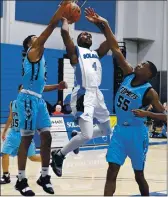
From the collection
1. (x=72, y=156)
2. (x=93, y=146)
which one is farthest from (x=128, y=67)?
(x=93, y=146)

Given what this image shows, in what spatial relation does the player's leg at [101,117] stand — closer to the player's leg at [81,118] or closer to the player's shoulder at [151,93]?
the player's leg at [81,118]

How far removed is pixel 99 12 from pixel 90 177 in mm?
12832

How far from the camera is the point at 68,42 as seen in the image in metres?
6.12

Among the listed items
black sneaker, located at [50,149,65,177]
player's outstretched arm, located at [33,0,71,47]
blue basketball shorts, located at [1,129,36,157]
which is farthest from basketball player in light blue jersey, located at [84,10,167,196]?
blue basketball shorts, located at [1,129,36,157]

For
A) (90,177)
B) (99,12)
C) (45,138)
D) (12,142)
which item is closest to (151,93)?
(45,138)

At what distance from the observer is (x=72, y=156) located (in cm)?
1357

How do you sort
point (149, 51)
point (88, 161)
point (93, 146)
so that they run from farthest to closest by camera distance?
point (149, 51)
point (93, 146)
point (88, 161)

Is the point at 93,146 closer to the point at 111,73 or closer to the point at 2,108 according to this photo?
the point at 2,108

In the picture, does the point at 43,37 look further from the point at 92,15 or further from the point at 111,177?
the point at 111,177

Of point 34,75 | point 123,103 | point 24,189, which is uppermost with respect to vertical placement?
point 34,75

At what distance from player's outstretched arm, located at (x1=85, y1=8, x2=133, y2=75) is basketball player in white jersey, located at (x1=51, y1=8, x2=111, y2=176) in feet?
1.17

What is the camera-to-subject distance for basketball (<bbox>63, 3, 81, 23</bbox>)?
5.86 meters

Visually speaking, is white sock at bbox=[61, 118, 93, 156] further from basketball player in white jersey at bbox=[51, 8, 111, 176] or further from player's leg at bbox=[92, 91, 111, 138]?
player's leg at bbox=[92, 91, 111, 138]

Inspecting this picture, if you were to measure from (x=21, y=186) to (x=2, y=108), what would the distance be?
1197 centimetres
